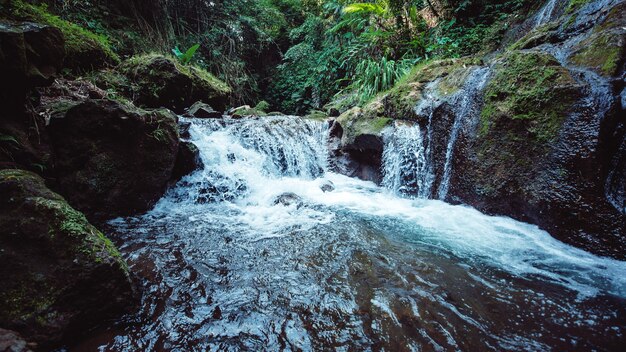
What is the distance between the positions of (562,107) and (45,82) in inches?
207

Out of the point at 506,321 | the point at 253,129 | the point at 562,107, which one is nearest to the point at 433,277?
the point at 506,321

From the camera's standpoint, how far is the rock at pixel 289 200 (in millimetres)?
4297

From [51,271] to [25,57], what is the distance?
5.98ft

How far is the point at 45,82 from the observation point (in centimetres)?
256

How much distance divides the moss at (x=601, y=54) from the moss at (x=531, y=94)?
222mm

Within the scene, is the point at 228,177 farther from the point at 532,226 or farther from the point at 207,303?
the point at 532,226

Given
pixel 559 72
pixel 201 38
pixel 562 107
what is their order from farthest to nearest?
pixel 201 38, pixel 559 72, pixel 562 107

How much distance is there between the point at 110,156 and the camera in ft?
11.5

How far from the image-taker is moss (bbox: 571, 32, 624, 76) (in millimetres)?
2860

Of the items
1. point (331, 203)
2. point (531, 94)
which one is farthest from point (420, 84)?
point (331, 203)

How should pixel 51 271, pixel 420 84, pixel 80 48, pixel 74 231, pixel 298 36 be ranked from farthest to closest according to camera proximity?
pixel 298 36 < pixel 420 84 < pixel 80 48 < pixel 74 231 < pixel 51 271

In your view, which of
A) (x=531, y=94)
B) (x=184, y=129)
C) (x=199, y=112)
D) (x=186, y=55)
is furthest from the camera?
(x=186, y=55)

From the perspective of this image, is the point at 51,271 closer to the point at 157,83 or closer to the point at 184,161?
the point at 184,161

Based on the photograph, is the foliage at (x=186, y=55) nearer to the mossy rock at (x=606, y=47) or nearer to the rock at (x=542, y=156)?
the rock at (x=542, y=156)
